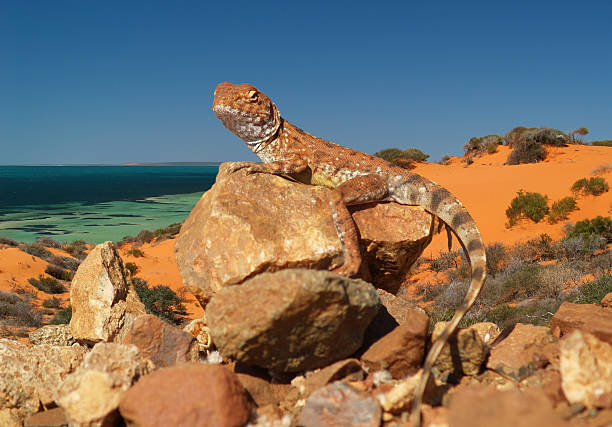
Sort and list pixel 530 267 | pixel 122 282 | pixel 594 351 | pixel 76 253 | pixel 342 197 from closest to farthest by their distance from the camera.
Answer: pixel 594 351, pixel 342 197, pixel 122 282, pixel 530 267, pixel 76 253

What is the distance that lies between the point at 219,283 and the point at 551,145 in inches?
1743

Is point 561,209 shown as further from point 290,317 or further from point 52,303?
point 52,303

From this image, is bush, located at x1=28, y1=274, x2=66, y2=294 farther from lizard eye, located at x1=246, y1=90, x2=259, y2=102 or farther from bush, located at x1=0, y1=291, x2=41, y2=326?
lizard eye, located at x1=246, y1=90, x2=259, y2=102

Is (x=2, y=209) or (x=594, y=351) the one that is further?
(x=2, y=209)

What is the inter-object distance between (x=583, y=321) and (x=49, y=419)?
5.47 meters

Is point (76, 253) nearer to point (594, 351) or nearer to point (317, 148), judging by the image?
point (317, 148)

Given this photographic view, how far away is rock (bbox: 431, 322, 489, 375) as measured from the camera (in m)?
3.91

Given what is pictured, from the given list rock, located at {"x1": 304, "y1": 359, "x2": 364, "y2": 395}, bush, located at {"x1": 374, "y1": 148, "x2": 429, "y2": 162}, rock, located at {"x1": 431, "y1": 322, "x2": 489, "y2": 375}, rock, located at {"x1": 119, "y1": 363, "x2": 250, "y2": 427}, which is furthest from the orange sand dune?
rock, located at {"x1": 119, "y1": 363, "x2": 250, "y2": 427}

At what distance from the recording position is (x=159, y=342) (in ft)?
15.1

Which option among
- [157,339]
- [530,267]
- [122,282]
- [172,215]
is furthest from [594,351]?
[172,215]

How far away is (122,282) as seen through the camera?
6.64 meters

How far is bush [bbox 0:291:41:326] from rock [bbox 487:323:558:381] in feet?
52.7

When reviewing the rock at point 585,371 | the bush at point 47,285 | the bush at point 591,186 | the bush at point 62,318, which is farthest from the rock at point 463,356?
the bush at point 591,186

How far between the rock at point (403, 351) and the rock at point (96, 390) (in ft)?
7.22
